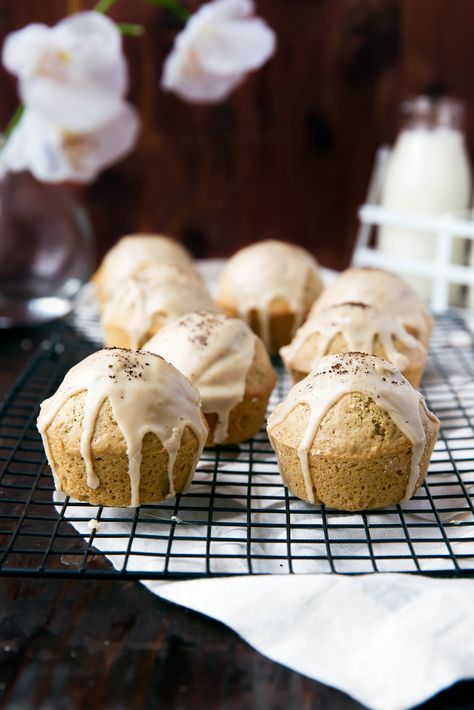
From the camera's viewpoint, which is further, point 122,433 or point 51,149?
point 51,149

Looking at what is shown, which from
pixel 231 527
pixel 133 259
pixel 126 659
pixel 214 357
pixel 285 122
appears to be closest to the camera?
pixel 126 659

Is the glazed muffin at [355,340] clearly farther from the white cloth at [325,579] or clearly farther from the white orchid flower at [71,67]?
the white orchid flower at [71,67]

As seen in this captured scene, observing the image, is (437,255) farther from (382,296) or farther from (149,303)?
(149,303)

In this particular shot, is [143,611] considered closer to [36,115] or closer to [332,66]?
[36,115]

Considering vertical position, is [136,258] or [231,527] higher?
[231,527]

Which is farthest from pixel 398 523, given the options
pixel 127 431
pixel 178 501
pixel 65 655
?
pixel 65 655

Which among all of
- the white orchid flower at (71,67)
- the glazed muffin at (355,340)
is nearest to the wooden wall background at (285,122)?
the white orchid flower at (71,67)

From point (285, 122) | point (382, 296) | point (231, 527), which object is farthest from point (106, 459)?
point (285, 122)
